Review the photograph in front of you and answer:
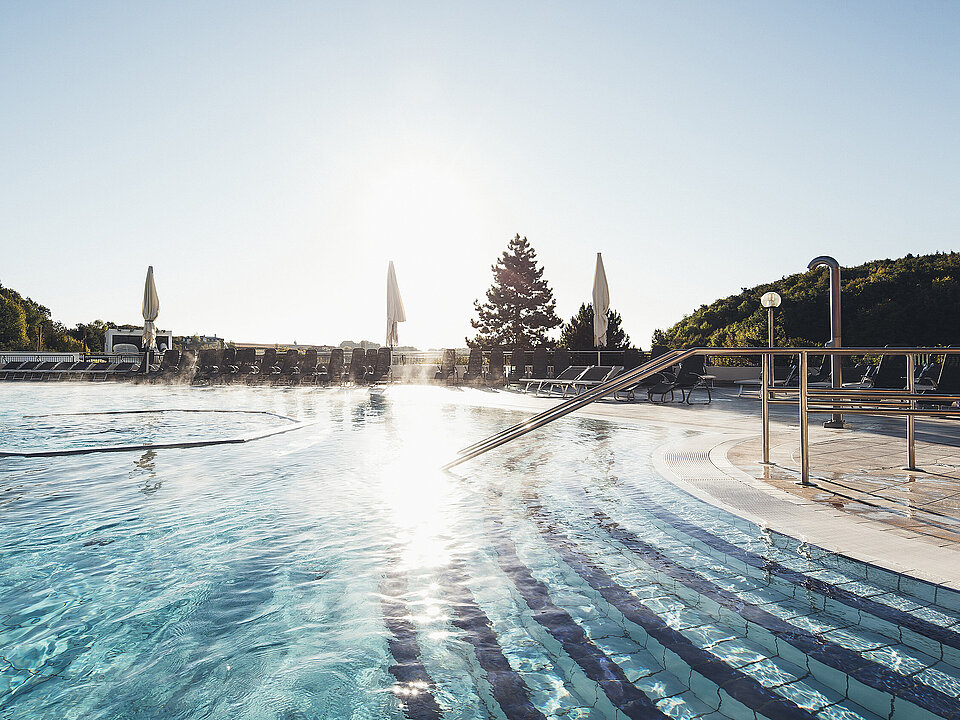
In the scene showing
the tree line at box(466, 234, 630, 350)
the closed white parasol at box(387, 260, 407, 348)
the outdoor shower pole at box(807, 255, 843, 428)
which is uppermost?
the tree line at box(466, 234, 630, 350)

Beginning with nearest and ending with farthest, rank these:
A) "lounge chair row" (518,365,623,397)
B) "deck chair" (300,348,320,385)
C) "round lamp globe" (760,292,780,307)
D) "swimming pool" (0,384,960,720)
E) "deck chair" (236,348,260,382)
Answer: "swimming pool" (0,384,960,720) → "round lamp globe" (760,292,780,307) → "lounge chair row" (518,365,623,397) → "deck chair" (300,348,320,385) → "deck chair" (236,348,260,382)

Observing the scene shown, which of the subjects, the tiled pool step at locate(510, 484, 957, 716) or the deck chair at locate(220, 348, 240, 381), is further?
the deck chair at locate(220, 348, 240, 381)

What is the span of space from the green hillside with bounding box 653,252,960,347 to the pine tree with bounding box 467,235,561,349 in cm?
814

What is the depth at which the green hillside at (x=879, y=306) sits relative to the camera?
31609mm

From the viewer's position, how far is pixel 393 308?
1748 centimetres

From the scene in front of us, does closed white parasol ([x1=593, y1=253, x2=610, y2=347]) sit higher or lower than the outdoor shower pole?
higher

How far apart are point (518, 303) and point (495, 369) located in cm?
2025

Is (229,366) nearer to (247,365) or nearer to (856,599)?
(247,365)

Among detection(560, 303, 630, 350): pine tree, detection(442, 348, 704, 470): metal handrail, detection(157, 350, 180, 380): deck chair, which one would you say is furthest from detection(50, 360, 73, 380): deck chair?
detection(442, 348, 704, 470): metal handrail

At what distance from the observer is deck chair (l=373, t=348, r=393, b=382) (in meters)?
16.4

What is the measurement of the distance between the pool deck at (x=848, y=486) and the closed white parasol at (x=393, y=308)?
1200 cm

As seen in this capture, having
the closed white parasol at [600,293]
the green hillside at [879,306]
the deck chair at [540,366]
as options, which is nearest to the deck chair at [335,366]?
the deck chair at [540,366]

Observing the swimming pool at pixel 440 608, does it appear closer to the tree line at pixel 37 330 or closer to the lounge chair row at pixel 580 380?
the lounge chair row at pixel 580 380

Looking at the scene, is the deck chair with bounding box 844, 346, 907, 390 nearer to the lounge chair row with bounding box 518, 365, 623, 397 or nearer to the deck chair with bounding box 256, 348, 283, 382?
the lounge chair row with bounding box 518, 365, 623, 397
